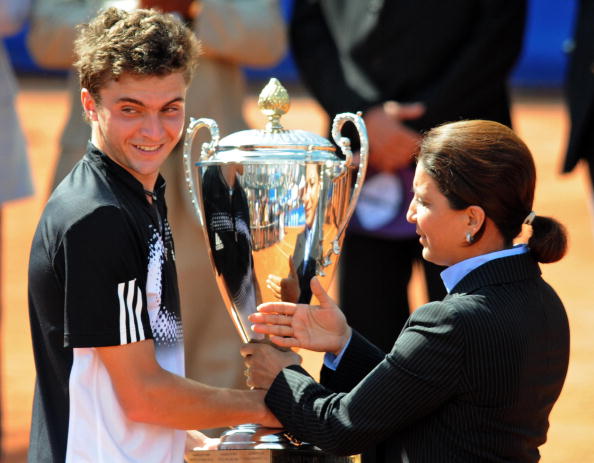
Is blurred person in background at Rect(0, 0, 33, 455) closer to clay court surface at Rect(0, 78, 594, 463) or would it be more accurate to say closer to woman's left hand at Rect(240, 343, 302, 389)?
clay court surface at Rect(0, 78, 594, 463)

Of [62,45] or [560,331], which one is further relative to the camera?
[62,45]

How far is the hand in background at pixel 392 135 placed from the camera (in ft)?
13.1

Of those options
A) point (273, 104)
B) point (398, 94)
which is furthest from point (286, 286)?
point (398, 94)

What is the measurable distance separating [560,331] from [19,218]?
30.5ft

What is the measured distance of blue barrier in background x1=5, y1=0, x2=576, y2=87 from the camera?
623 inches

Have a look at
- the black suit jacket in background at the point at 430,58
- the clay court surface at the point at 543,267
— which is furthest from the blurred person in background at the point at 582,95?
the clay court surface at the point at 543,267

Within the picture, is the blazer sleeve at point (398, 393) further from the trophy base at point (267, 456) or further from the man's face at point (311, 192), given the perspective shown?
the man's face at point (311, 192)

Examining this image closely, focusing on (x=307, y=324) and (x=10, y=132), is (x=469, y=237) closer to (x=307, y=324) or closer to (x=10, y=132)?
(x=307, y=324)

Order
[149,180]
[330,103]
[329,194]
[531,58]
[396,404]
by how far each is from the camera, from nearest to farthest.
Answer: [396,404]
[149,180]
[329,194]
[330,103]
[531,58]

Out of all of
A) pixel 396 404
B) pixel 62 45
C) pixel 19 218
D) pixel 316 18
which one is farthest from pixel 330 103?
pixel 19 218

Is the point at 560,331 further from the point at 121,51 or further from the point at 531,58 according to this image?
the point at 531,58

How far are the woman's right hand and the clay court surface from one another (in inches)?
97.3

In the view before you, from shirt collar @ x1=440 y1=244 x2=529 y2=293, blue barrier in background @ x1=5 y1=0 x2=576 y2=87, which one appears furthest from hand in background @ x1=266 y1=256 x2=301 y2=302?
blue barrier in background @ x1=5 y1=0 x2=576 y2=87

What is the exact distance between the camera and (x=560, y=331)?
7.27 ft
